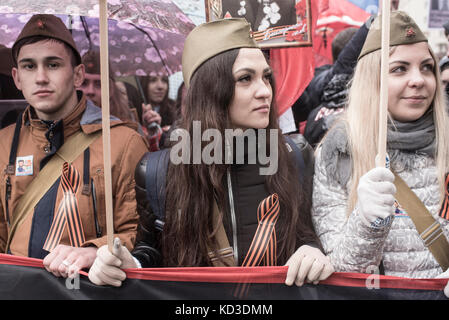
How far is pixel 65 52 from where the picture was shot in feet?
8.80

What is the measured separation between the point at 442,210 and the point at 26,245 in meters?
1.98

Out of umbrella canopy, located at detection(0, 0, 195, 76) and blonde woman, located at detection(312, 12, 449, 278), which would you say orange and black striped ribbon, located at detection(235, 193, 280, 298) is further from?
umbrella canopy, located at detection(0, 0, 195, 76)

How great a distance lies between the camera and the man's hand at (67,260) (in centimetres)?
210

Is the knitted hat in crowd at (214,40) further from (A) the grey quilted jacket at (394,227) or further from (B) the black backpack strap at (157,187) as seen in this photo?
(A) the grey quilted jacket at (394,227)

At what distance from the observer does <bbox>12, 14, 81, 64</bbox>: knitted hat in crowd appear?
2607 millimetres

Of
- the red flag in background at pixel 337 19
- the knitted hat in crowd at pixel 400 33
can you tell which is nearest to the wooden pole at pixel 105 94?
the knitted hat in crowd at pixel 400 33

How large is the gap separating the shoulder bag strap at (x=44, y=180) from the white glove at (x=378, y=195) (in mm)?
1455

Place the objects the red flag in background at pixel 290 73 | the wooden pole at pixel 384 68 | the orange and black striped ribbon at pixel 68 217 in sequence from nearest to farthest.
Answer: the wooden pole at pixel 384 68
the orange and black striped ribbon at pixel 68 217
the red flag in background at pixel 290 73

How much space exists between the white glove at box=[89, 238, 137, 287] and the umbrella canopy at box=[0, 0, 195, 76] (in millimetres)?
994

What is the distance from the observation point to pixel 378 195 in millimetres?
1806

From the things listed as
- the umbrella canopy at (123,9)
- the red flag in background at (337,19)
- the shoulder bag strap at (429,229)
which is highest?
the red flag in background at (337,19)

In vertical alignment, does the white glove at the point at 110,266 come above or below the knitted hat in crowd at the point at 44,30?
below
